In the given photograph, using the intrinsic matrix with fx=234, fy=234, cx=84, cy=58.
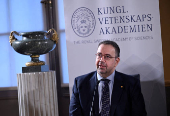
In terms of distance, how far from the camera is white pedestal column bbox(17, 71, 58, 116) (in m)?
2.53

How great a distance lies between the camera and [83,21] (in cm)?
282

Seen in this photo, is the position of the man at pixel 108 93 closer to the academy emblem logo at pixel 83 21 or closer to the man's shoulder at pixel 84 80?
the man's shoulder at pixel 84 80

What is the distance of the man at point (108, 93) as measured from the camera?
2064 millimetres

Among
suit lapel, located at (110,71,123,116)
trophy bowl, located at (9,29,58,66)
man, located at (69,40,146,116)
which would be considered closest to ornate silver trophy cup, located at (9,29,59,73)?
trophy bowl, located at (9,29,58,66)

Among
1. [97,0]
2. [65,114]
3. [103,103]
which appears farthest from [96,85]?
[65,114]

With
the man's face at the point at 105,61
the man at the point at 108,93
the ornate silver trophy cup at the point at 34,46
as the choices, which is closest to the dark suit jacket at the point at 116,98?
the man at the point at 108,93

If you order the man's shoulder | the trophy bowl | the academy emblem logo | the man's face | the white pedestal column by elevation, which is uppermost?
the academy emblem logo

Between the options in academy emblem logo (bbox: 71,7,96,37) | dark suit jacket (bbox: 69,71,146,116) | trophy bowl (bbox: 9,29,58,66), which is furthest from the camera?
academy emblem logo (bbox: 71,7,96,37)

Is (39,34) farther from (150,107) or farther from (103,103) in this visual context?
(150,107)

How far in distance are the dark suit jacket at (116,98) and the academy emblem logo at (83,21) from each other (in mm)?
764

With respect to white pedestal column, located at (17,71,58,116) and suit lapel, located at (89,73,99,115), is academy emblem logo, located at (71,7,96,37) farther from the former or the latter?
suit lapel, located at (89,73,99,115)

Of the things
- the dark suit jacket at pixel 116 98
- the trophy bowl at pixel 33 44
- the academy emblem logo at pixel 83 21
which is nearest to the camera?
the dark suit jacket at pixel 116 98

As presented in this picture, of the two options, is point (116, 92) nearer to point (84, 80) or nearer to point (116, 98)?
point (116, 98)

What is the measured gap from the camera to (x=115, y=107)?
2.06 metres
